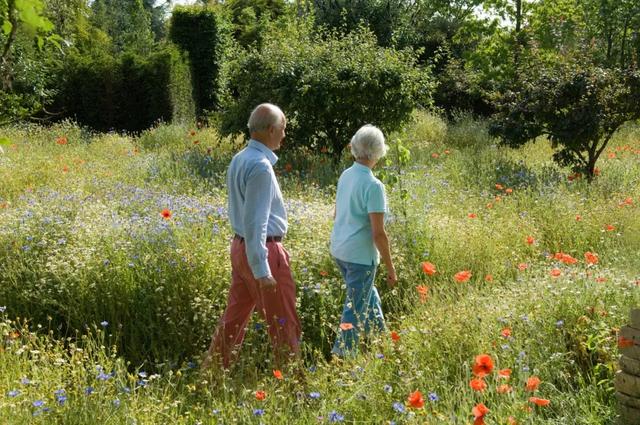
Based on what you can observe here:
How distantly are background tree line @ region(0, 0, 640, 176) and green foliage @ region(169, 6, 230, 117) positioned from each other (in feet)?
Answer: 0.11

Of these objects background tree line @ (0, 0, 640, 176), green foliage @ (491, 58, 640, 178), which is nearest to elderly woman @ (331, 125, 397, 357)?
background tree line @ (0, 0, 640, 176)

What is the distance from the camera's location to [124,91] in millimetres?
18000

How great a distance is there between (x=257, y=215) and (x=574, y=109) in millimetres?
7799

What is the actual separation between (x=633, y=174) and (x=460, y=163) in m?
2.38

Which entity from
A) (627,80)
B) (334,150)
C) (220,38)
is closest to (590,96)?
(627,80)

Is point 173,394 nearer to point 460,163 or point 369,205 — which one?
point 369,205

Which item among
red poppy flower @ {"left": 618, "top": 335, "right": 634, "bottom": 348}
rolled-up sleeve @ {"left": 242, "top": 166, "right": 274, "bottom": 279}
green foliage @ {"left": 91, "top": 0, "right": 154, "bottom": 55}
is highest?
green foliage @ {"left": 91, "top": 0, "right": 154, "bottom": 55}

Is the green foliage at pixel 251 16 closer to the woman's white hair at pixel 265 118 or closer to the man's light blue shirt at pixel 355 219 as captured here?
the man's light blue shirt at pixel 355 219

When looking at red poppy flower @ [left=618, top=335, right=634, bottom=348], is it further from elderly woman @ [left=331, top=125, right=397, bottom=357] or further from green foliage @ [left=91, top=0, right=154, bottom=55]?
green foliage @ [left=91, top=0, right=154, bottom=55]

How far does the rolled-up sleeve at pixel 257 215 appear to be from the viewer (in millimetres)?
3762

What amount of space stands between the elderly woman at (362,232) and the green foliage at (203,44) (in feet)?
45.1

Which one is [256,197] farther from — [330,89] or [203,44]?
[203,44]

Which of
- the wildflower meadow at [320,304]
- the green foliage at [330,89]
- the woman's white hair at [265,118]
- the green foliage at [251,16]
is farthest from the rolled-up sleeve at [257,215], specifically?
the green foliage at [251,16]

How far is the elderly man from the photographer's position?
3.78 meters
